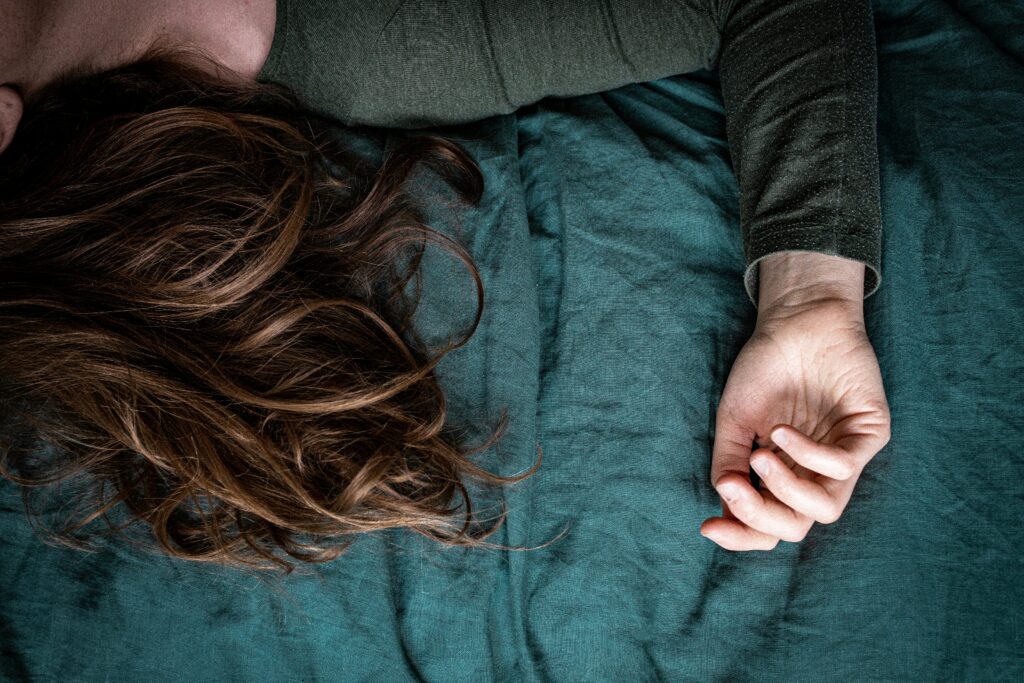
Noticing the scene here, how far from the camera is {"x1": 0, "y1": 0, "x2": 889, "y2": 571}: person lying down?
29.2 inches

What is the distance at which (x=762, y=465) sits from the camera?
0.72m

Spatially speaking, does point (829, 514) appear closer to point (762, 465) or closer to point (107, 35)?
point (762, 465)

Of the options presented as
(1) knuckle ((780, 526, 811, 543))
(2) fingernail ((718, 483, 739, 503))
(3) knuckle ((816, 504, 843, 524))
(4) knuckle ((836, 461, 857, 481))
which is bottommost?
(1) knuckle ((780, 526, 811, 543))

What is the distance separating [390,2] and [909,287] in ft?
2.40

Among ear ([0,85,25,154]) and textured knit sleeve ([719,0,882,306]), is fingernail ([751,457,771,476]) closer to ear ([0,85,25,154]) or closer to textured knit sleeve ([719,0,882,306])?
textured knit sleeve ([719,0,882,306])

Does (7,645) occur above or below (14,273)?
below

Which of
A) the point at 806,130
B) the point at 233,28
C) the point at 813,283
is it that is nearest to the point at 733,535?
the point at 813,283

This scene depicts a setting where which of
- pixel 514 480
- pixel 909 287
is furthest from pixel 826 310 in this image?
pixel 514 480

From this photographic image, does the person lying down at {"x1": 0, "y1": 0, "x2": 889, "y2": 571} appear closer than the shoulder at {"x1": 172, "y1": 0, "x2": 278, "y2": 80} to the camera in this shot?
Yes

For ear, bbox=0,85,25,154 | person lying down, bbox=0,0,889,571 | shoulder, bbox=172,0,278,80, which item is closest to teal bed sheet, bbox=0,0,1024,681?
person lying down, bbox=0,0,889,571

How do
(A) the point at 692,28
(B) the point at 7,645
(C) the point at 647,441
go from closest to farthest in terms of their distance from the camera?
(B) the point at 7,645, (C) the point at 647,441, (A) the point at 692,28

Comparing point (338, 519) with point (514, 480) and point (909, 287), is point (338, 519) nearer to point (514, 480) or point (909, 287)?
point (514, 480)

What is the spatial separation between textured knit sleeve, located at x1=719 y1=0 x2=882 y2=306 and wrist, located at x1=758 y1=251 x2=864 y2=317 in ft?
0.07

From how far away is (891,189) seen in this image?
0.87 metres
